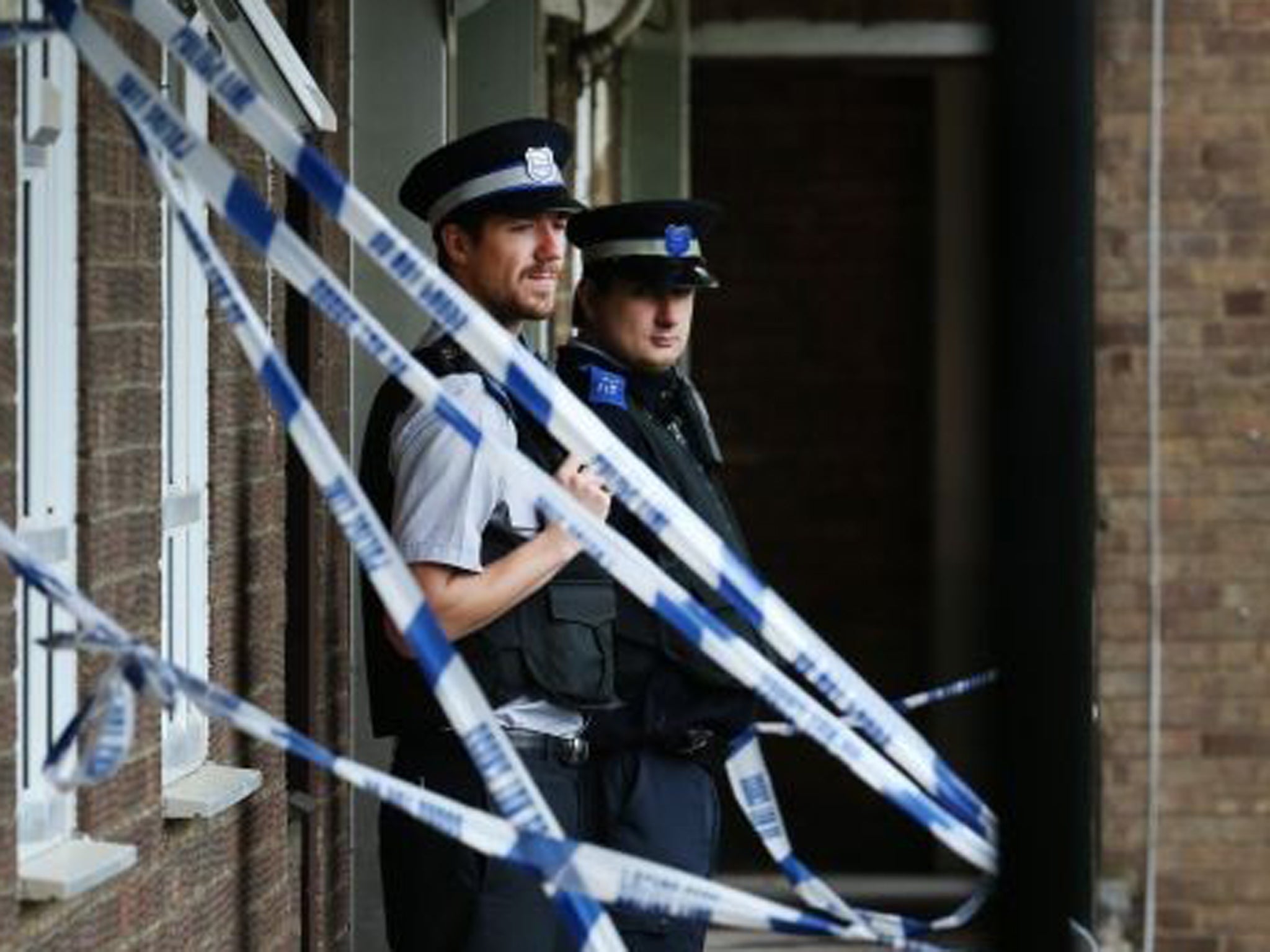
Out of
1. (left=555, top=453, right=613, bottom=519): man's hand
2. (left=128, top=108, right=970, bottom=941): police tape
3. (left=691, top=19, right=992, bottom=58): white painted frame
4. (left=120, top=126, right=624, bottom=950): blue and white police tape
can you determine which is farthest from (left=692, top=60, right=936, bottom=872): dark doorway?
(left=128, top=108, right=970, bottom=941): police tape

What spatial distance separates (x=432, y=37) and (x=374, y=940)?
1.90 metres

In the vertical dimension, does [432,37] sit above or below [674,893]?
above

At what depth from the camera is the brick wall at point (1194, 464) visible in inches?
400

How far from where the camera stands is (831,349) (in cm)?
1490

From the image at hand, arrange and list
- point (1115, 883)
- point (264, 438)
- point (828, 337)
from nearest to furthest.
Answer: point (264, 438), point (1115, 883), point (828, 337)

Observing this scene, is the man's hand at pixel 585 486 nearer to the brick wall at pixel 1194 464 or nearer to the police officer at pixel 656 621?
the police officer at pixel 656 621

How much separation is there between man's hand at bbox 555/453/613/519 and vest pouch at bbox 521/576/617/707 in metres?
0.31

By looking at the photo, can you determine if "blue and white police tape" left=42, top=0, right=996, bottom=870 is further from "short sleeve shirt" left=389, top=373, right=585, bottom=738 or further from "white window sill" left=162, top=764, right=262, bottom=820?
"white window sill" left=162, top=764, right=262, bottom=820

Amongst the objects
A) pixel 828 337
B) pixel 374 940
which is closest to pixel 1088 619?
pixel 374 940

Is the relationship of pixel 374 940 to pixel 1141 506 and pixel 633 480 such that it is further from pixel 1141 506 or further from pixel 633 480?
pixel 633 480

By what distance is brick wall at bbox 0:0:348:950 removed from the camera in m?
5.02

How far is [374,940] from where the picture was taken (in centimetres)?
823

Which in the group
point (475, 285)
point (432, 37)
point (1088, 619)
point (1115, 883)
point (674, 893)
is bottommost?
point (1115, 883)

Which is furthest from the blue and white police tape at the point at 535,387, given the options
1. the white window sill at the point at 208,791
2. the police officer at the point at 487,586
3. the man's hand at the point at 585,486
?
the white window sill at the point at 208,791
